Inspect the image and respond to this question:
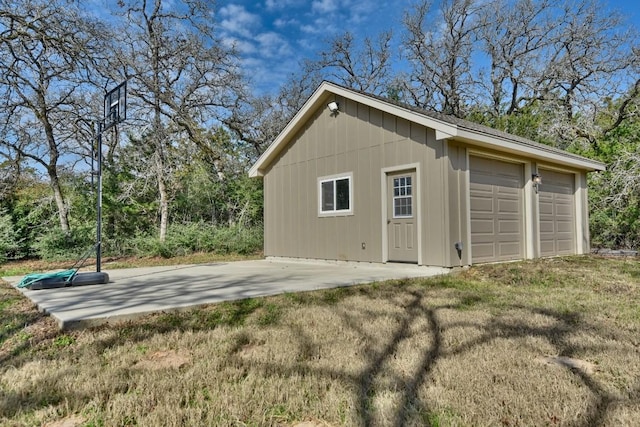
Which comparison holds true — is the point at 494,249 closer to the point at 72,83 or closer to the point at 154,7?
the point at 72,83

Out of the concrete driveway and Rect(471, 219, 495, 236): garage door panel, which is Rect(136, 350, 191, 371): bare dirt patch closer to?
the concrete driveway

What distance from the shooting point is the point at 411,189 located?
7.35 metres

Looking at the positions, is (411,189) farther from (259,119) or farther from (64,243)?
(259,119)

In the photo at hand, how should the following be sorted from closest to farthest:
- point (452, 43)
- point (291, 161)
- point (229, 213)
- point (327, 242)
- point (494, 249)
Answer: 1. point (494, 249)
2. point (327, 242)
3. point (291, 161)
4. point (229, 213)
5. point (452, 43)

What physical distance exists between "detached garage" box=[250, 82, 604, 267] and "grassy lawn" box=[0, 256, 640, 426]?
2927 mm

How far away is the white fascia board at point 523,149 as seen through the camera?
21.6ft

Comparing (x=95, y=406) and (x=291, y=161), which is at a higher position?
(x=291, y=161)

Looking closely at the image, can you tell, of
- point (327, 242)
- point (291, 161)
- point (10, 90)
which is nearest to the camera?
point (327, 242)

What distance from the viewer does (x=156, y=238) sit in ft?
39.8

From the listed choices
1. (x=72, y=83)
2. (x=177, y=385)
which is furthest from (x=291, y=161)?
(x=177, y=385)

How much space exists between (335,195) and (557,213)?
5173mm

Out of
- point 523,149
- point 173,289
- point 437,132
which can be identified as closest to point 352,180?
point 437,132

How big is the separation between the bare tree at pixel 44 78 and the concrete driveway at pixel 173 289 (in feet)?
17.7

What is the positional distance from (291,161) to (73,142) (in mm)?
8250
